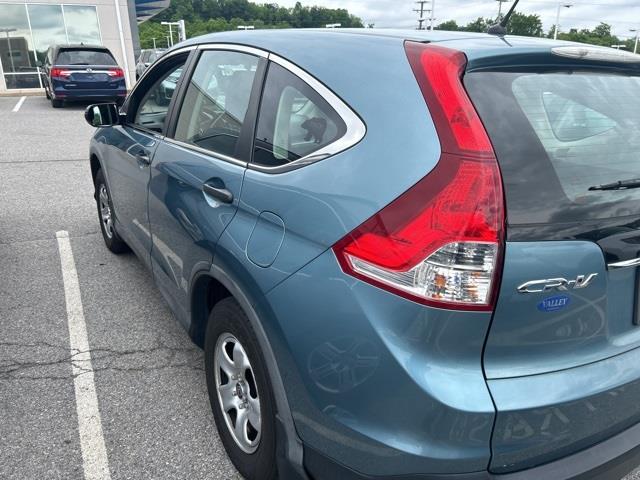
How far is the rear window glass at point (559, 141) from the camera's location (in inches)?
58.4

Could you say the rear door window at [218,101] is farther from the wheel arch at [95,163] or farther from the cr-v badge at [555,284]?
the wheel arch at [95,163]

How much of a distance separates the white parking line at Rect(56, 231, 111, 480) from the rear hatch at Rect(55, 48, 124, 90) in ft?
41.6

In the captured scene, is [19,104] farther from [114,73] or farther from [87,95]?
[114,73]

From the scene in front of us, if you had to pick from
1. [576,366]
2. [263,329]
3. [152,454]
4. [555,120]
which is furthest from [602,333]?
[152,454]

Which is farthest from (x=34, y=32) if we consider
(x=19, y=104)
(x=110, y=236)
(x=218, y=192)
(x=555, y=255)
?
(x=555, y=255)

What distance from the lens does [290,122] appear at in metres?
2.00

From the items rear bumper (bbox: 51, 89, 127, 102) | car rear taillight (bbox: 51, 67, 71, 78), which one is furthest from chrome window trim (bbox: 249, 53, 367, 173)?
car rear taillight (bbox: 51, 67, 71, 78)

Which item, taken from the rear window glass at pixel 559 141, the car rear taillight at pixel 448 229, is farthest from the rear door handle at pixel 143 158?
the rear window glass at pixel 559 141

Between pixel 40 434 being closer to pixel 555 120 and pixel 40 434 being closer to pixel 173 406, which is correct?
pixel 173 406

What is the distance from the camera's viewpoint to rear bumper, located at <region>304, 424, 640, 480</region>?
1514 mm

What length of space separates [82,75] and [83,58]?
60 cm

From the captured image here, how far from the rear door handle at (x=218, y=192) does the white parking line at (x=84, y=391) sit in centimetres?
126

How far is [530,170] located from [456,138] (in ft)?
0.77

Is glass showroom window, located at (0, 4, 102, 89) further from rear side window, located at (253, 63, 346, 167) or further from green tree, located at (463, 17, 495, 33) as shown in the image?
rear side window, located at (253, 63, 346, 167)
